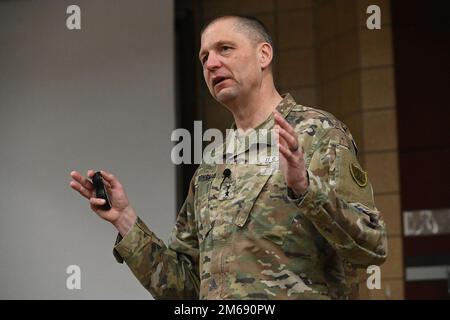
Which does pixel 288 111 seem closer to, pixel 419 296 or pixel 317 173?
pixel 317 173

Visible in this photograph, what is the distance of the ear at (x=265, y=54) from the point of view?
2.80 meters

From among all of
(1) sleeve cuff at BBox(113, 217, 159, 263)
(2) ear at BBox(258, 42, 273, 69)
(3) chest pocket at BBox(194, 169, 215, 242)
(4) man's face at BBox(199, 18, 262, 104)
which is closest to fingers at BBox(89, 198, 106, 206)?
(1) sleeve cuff at BBox(113, 217, 159, 263)

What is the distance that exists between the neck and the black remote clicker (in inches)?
16.5

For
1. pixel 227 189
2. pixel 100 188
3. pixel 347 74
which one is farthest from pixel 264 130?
pixel 347 74

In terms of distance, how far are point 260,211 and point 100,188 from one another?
46 centimetres

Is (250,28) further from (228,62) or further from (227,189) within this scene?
(227,189)

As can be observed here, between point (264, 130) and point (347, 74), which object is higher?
point (347, 74)

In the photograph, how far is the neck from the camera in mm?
2758

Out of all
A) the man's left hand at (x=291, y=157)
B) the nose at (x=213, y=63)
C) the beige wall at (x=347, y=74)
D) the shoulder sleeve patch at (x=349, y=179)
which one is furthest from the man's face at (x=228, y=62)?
the beige wall at (x=347, y=74)

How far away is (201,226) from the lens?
2.70 meters

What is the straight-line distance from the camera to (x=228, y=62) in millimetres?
2715

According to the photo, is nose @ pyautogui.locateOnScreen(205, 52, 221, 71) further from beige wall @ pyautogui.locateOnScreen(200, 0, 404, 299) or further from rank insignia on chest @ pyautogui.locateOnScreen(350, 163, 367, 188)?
beige wall @ pyautogui.locateOnScreen(200, 0, 404, 299)

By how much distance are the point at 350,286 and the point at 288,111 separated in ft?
1.66

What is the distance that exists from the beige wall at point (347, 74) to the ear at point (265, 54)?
2.27 meters
